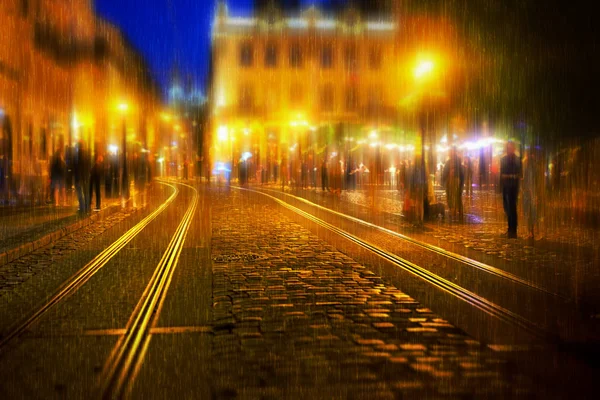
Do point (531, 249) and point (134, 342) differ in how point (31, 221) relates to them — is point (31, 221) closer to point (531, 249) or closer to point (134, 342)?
point (531, 249)

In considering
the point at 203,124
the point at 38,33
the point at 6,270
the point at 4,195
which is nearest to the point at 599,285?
the point at 6,270

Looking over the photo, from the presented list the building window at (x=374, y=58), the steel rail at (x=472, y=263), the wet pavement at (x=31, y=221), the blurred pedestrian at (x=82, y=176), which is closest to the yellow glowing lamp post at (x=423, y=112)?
the steel rail at (x=472, y=263)

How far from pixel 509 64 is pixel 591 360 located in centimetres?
1678

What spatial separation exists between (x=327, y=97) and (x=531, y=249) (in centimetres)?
8094

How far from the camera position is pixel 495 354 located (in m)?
5.28

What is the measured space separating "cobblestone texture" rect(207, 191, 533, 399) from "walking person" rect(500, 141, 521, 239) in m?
5.81

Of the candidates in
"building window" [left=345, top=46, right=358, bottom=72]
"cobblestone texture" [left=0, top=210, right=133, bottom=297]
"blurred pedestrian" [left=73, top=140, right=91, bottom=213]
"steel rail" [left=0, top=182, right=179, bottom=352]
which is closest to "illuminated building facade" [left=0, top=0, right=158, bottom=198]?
"blurred pedestrian" [left=73, top=140, right=91, bottom=213]

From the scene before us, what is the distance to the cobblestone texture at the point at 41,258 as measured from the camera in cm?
923

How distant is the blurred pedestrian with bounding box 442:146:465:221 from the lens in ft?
61.0

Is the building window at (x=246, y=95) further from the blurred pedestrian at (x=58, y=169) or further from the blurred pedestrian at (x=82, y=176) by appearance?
the blurred pedestrian at (x=82, y=176)

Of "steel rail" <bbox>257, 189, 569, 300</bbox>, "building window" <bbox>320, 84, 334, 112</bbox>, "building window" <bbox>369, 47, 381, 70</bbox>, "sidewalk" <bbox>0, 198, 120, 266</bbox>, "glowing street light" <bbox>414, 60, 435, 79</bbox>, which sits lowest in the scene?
"steel rail" <bbox>257, 189, 569, 300</bbox>

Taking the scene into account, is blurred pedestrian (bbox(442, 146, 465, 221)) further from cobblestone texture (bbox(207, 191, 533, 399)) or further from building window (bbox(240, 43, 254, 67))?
building window (bbox(240, 43, 254, 67))

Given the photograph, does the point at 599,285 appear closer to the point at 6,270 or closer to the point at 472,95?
the point at 6,270

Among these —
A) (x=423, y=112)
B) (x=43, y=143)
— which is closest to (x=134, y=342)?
(x=423, y=112)
